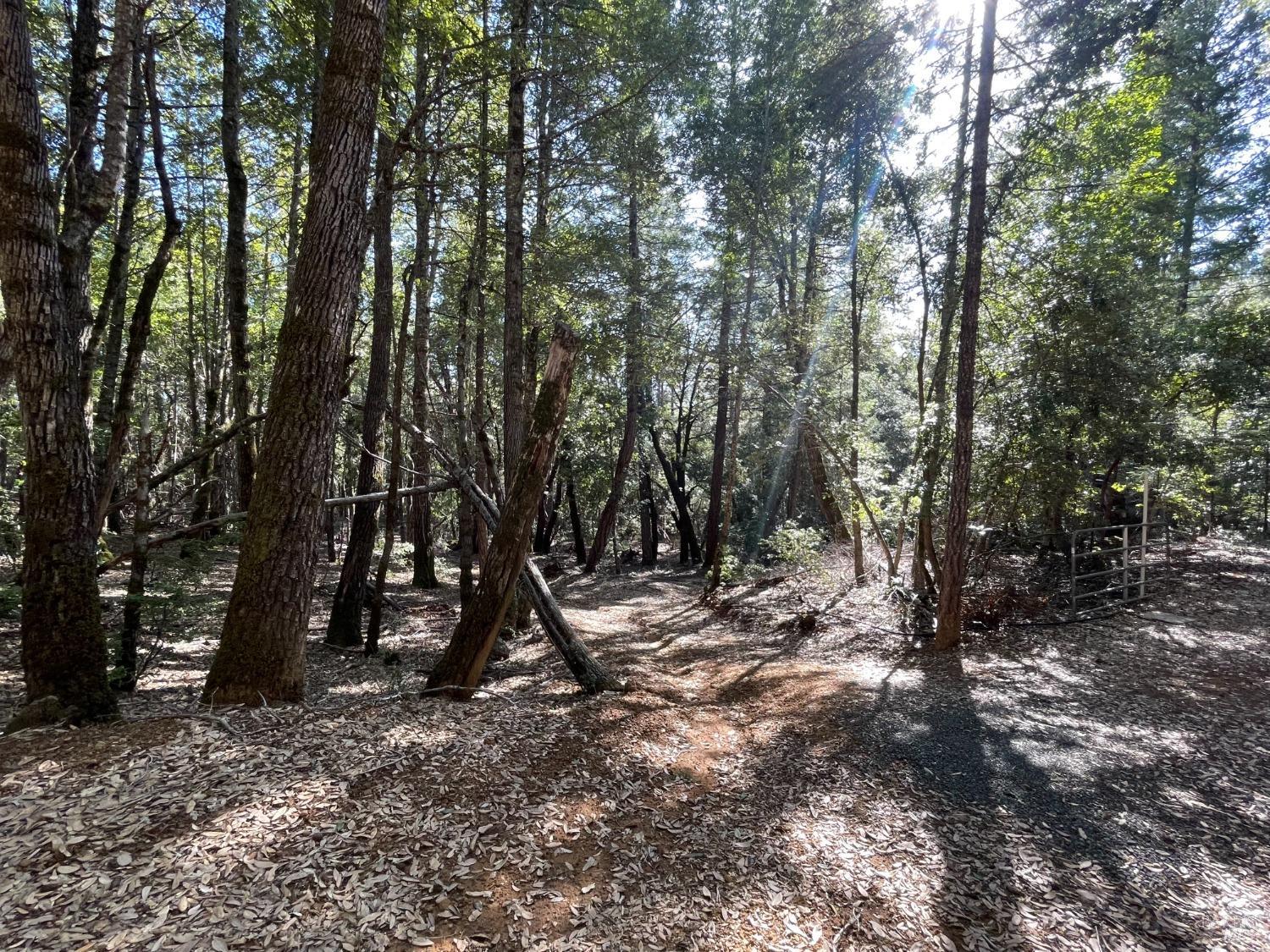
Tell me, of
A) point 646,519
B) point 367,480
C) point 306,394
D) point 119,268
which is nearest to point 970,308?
point 306,394

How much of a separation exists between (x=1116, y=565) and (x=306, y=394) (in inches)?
470

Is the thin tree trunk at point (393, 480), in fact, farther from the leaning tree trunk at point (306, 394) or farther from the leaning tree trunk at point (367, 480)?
the leaning tree trunk at point (306, 394)

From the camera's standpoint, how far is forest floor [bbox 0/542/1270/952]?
230 centimetres

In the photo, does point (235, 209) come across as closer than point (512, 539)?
No

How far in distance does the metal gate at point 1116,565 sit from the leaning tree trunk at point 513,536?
25.2 feet

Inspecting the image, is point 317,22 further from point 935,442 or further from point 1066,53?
point 935,442

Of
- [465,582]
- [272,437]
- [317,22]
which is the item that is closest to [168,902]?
[272,437]

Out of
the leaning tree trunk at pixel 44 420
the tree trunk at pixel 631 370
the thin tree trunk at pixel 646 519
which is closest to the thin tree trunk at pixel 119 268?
the leaning tree trunk at pixel 44 420

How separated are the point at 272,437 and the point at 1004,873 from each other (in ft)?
16.2

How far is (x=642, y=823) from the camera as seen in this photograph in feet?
10.7

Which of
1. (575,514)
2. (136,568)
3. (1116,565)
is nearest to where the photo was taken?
(136,568)

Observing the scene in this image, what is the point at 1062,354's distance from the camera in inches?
322

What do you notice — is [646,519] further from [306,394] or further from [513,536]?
[306,394]

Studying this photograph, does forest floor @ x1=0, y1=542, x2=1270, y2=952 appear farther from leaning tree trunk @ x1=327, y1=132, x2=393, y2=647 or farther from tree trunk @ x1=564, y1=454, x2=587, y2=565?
tree trunk @ x1=564, y1=454, x2=587, y2=565
